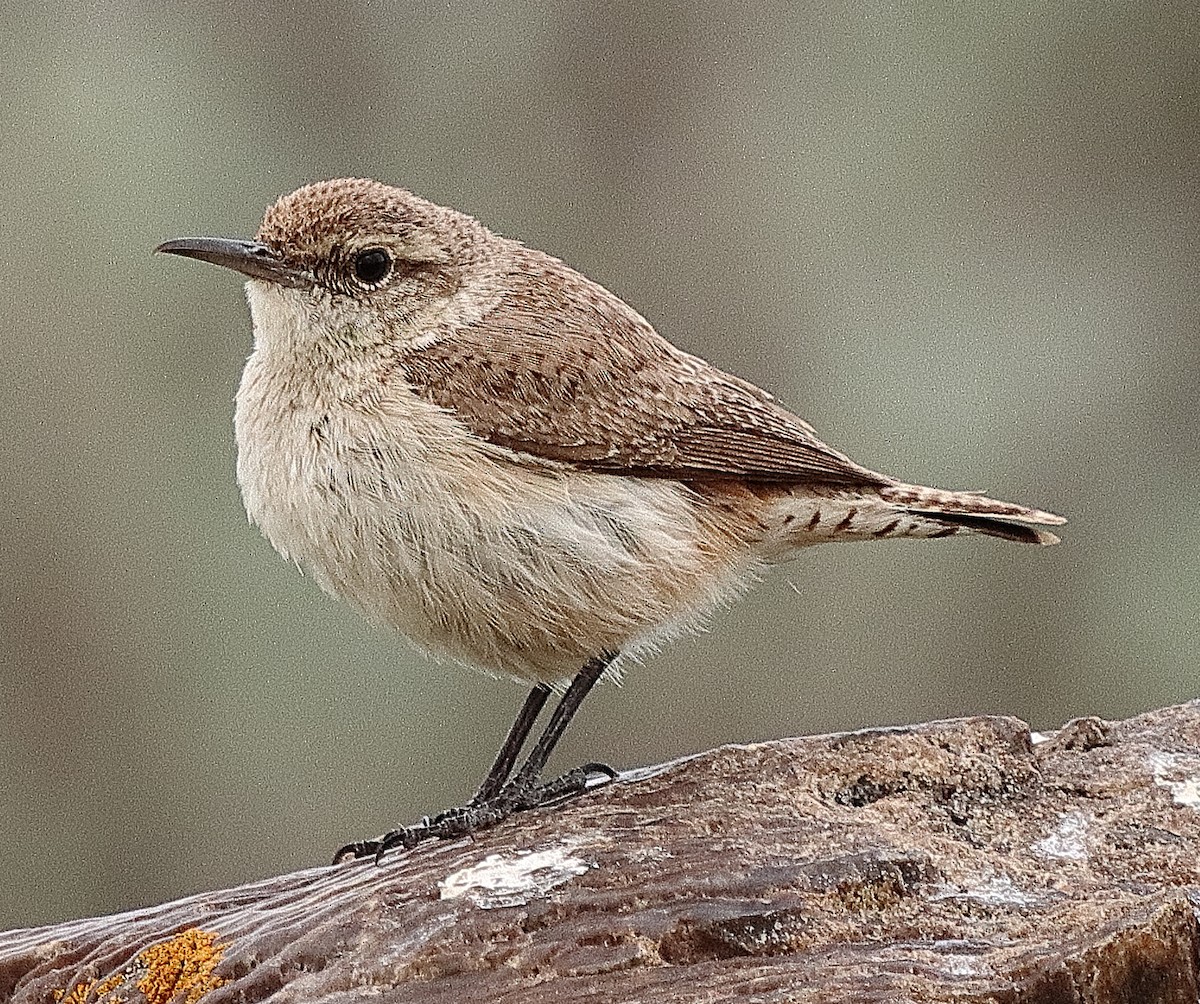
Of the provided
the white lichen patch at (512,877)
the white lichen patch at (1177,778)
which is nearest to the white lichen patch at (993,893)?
the white lichen patch at (1177,778)

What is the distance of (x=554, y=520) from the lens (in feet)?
16.9

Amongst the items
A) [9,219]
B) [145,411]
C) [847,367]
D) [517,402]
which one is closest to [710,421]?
[517,402]

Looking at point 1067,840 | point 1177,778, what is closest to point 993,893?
point 1067,840

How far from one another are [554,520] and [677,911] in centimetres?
137

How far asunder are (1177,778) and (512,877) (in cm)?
173

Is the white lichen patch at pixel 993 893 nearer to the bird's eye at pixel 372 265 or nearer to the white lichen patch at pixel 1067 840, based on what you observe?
the white lichen patch at pixel 1067 840

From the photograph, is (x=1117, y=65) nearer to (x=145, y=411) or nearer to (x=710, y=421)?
(x=710, y=421)

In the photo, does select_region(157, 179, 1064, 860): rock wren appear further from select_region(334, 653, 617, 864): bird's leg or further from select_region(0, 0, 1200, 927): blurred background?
select_region(0, 0, 1200, 927): blurred background

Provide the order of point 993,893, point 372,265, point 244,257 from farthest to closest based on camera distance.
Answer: point 372,265, point 244,257, point 993,893

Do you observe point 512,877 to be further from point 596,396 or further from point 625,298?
point 625,298

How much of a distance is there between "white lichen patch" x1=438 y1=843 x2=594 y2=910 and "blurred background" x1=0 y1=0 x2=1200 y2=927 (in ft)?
12.4

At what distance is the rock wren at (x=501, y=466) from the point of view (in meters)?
5.06

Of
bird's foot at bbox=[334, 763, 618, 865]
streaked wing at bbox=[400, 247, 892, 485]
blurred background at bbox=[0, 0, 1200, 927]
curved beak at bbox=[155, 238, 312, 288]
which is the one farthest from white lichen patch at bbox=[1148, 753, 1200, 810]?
blurred background at bbox=[0, 0, 1200, 927]

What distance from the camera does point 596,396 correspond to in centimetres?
543
